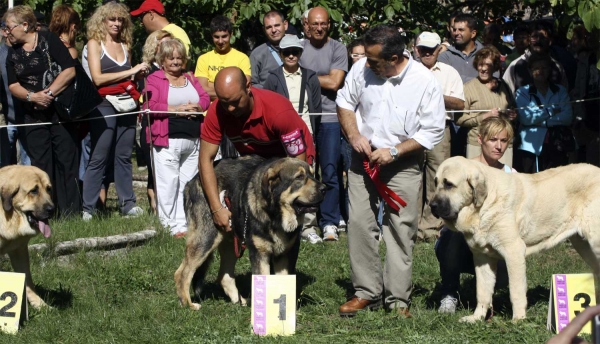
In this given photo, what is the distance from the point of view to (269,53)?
35.7ft

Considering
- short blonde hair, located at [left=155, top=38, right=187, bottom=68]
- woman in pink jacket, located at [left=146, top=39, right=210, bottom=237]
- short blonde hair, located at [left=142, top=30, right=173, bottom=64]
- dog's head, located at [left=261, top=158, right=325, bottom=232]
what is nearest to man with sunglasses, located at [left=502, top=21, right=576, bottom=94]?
woman in pink jacket, located at [left=146, top=39, right=210, bottom=237]

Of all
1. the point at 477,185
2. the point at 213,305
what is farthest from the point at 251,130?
the point at 477,185

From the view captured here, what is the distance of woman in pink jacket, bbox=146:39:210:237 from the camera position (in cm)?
1029

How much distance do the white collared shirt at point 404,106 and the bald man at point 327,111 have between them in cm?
341

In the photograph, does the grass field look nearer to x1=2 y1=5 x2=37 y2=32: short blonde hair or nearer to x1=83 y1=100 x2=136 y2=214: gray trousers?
x1=83 y1=100 x2=136 y2=214: gray trousers

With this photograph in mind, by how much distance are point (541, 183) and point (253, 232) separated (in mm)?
2293

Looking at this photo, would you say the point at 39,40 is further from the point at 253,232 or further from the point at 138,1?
the point at 138,1

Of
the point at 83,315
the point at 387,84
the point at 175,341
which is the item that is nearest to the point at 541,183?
the point at 387,84

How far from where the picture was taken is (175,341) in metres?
6.46

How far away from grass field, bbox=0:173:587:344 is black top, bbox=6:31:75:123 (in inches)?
62.9

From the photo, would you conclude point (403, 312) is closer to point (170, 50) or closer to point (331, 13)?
point (170, 50)

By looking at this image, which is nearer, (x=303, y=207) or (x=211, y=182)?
(x=303, y=207)

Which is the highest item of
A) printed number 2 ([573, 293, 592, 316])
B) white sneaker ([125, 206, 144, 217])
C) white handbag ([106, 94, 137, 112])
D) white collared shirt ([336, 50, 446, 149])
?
white collared shirt ([336, 50, 446, 149])

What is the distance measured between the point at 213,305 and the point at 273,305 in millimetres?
1184
